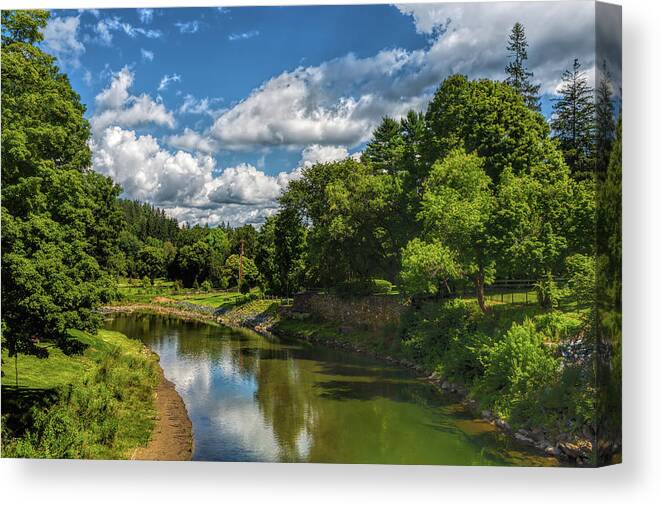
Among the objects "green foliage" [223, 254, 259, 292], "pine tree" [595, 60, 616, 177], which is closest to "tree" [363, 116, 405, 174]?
"pine tree" [595, 60, 616, 177]

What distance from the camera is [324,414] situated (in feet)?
47.2

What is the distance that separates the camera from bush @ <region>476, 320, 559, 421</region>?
11695 mm

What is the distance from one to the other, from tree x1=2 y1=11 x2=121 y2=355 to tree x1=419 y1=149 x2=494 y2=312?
9.21m

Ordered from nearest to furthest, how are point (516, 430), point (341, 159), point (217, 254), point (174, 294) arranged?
point (516, 430), point (341, 159), point (174, 294), point (217, 254)

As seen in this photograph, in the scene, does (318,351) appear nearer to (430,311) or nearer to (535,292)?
(430,311)

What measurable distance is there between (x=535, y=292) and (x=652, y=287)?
9.45 feet

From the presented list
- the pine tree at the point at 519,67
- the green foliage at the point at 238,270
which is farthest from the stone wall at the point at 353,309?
the green foliage at the point at 238,270

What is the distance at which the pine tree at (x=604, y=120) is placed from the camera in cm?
1016

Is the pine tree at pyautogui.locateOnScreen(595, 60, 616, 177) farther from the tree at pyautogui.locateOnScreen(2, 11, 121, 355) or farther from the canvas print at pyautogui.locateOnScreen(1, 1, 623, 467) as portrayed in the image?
the tree at pyautogui.locateOnScreen(2, 11, 121, 355)

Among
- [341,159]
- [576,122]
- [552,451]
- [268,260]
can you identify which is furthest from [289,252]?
[552,451]

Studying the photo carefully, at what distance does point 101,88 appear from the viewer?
12.8m

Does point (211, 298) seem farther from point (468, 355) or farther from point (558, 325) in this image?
point (558, 325)

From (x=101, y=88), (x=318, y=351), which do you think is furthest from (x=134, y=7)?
(x=318, y=351)

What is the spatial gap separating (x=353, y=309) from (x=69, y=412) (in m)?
14.7
